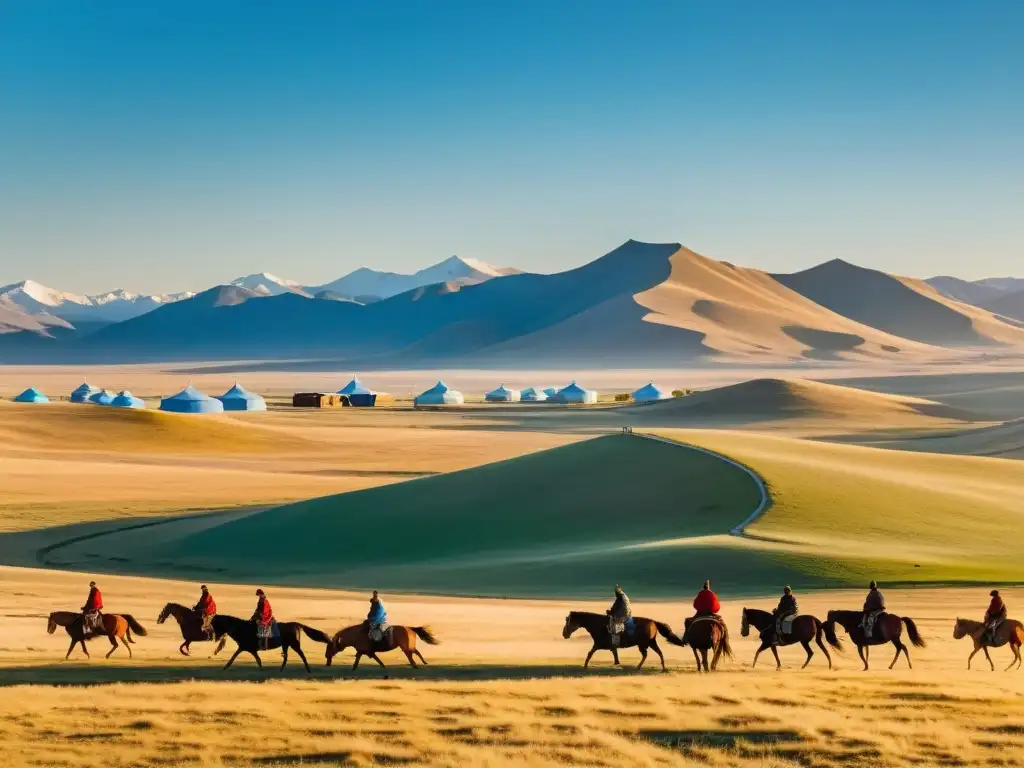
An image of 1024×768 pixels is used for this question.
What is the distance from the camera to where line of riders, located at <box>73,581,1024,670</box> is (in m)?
19.3

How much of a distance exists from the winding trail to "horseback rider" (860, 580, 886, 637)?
58.6 ft

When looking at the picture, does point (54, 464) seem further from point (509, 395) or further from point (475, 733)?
point (509, 395)

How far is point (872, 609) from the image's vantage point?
66.3ft

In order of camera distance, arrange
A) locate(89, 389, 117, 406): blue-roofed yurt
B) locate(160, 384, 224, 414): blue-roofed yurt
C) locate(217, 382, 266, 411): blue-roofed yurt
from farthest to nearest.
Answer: locate(217, 382, 266, 411): blue-roofed yurt → locate(89, 389, 117, 406): blue-roofed yurt → locate(160, 384, 224, 414): blue-roofed yurt

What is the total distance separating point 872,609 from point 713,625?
2.41 m

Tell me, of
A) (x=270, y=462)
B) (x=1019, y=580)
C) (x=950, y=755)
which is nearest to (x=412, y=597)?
(x=1019, y=580)

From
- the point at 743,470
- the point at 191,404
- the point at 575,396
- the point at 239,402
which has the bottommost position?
the point at 743,470

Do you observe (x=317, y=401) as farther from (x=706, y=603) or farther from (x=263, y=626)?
(x=706, y=603)

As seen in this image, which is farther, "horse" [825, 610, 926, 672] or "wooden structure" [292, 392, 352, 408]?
"wooden structure" [292, 392, 352, 408]

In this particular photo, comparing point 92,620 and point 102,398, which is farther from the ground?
point 102,398

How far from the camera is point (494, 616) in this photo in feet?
88.7

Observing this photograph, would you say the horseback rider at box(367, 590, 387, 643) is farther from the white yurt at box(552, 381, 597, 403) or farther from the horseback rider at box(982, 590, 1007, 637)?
the white yurt at box(552, 381, 597, 403)

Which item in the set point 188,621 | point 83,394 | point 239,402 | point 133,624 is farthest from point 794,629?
point 83,394

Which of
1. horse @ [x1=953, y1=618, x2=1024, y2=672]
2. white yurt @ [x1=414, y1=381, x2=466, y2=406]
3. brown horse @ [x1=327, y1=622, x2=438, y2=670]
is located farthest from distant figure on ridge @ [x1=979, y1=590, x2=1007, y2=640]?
white yurt @ [x1=414, y1=381, x2=466, y2=406]
